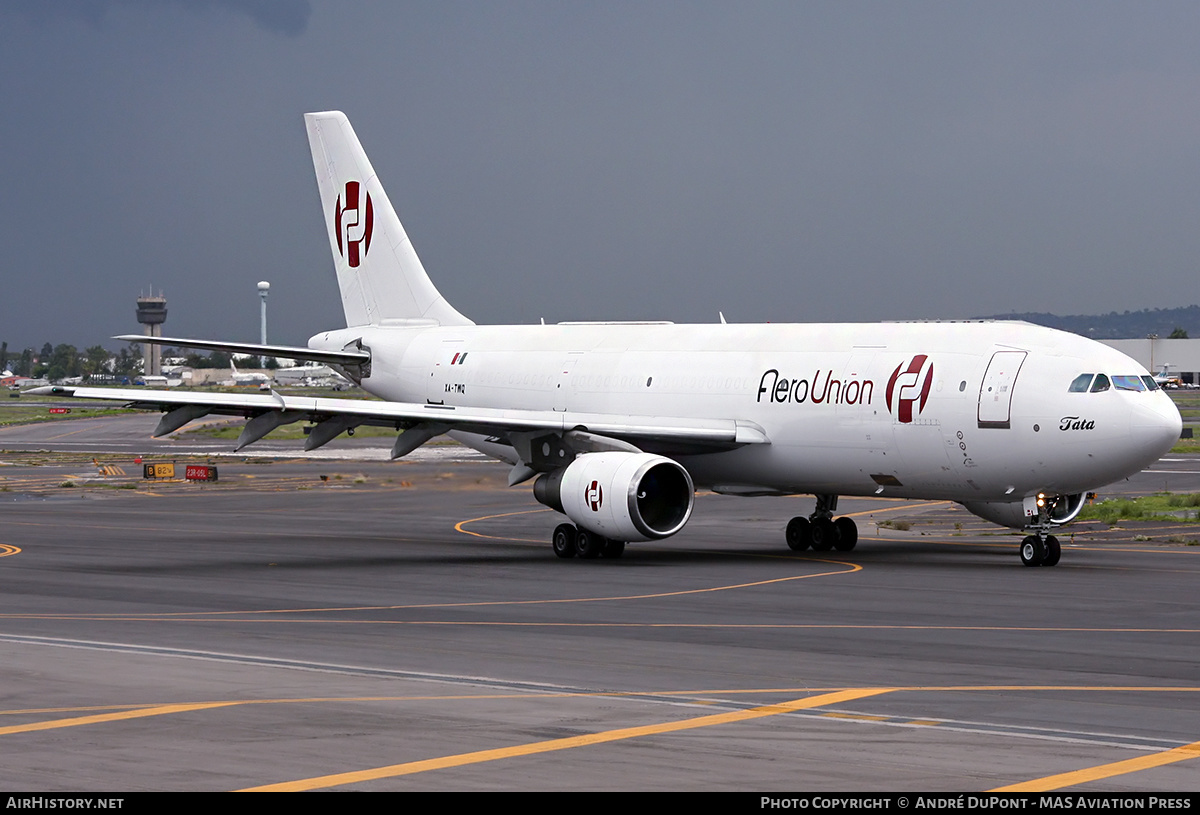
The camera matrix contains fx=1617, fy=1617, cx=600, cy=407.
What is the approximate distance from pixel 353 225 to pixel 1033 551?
73.1 feet

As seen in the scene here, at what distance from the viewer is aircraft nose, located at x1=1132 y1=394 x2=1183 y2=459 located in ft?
96.0

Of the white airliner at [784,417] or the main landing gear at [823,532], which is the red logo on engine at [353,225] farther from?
the main landing gear at [823,532]

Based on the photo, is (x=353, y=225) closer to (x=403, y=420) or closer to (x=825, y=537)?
(x=403, y=420)

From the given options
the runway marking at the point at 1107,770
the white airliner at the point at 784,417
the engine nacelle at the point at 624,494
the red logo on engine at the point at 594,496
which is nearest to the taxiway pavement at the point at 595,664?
the runway marking at the point at 1107,770

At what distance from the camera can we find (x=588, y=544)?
33375 mm

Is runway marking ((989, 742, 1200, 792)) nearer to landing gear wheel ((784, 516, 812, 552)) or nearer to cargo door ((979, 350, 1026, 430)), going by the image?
cargo door ((979, 350, 1026, 430))

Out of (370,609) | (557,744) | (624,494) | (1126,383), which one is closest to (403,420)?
(624,494)

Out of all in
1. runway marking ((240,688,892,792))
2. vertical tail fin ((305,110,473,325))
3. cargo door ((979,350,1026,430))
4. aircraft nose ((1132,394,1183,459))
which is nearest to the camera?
runway marking ((240,688,892,792))

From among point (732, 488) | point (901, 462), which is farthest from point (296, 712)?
point (732, 488)

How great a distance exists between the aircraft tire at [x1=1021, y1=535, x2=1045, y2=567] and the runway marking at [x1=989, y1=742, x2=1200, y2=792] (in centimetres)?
1766

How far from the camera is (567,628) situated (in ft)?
71.5

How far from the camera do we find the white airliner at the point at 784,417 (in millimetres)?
30047

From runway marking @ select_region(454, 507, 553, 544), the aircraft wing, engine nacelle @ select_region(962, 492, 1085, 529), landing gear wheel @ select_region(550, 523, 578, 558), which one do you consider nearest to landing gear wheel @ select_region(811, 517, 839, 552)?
the aircraft wing

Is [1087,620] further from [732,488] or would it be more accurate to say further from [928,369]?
[732,488]
